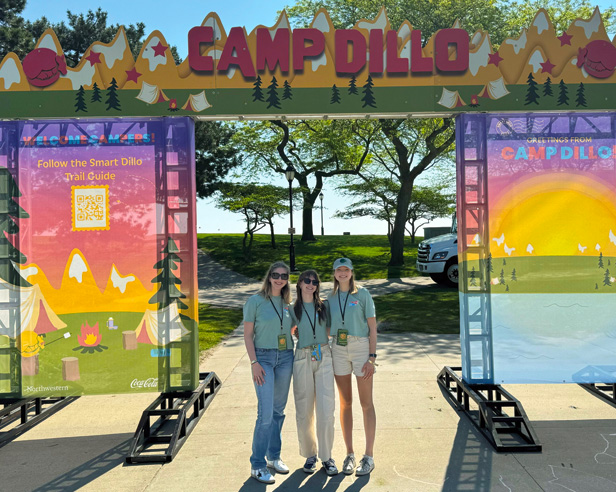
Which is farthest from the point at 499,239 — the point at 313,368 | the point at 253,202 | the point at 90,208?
the point at 253,202

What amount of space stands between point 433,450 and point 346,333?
159cm

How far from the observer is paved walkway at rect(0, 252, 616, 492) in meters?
4.41

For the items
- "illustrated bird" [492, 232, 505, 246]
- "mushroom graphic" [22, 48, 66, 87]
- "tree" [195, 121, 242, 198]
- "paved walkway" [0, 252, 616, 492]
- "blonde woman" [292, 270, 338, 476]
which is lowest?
"paved walkway" [0, 252, 616, 492]

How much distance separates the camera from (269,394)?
443 cm

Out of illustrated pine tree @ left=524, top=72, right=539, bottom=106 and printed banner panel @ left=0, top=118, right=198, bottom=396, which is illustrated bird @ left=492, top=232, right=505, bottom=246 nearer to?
illustrated pine tree @ left=524, top=72, right=539, bottom=106

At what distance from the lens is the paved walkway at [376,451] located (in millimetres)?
4410

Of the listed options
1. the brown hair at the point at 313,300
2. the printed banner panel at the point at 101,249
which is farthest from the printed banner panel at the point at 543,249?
the printed banner panel at the point at 101,249

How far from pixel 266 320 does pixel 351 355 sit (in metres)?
0.80

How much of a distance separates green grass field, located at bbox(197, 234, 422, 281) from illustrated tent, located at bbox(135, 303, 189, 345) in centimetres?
1752

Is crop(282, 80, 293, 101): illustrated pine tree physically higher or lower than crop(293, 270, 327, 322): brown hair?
higher

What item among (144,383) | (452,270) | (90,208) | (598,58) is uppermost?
(598,58)

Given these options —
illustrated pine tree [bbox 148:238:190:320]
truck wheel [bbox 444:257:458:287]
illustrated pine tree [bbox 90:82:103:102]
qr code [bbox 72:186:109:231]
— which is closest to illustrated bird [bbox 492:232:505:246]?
illustrated pine tree [bbox 148:238:190:320]

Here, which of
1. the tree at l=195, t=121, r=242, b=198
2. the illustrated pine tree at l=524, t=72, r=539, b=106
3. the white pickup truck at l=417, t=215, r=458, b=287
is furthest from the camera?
the tree at l=195, t=121, r=242, b=198

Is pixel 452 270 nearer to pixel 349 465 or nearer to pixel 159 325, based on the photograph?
pixel 159 325
